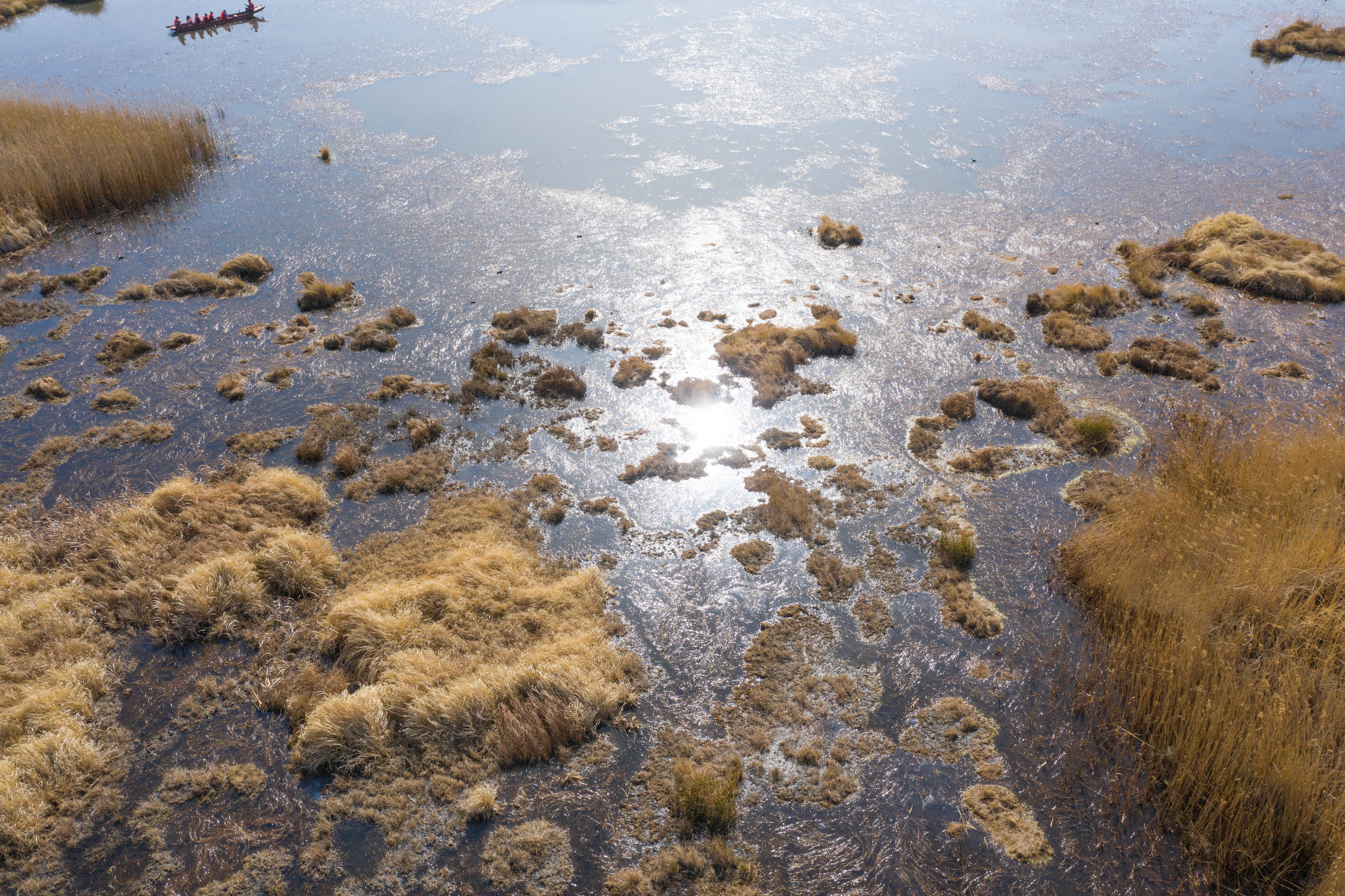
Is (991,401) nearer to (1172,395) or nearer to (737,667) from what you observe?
(1172,395)

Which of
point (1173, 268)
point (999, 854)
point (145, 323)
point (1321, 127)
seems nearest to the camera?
point (999, 854)

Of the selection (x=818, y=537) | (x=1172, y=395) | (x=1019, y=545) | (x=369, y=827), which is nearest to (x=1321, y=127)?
(x=1172, y=395)

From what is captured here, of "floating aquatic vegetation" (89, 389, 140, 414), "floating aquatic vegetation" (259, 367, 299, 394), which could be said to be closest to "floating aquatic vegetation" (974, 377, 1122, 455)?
"floating aquatic vegetation" (259, 367, 299, 394)

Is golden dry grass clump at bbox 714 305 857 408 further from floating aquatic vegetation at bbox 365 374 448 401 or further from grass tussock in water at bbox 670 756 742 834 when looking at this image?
grass tussock in water at bbox 670 756 742 834

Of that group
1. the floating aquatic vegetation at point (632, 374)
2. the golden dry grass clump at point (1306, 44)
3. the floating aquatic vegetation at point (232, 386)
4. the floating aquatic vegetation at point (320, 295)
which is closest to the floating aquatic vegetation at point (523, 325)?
the floating aquatic vegetation at point (632, 374)

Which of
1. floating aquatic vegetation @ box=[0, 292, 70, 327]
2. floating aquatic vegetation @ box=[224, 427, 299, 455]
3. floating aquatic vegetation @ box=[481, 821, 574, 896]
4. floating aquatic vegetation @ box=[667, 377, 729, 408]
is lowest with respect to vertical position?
floating aquatic vegetation @ box=[481, 821, 574, 896]

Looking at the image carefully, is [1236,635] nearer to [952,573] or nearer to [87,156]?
[952,573]
